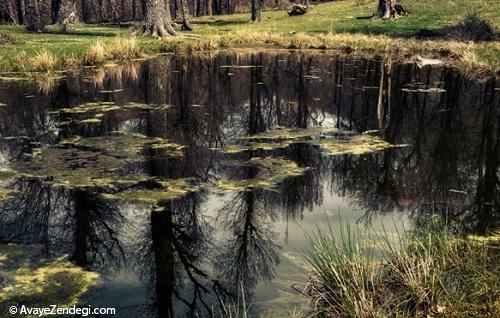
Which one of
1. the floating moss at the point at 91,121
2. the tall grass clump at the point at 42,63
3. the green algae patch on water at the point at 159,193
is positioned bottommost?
the green algae patch on water at the point at 159,193

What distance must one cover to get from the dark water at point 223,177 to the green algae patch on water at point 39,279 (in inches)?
5.6

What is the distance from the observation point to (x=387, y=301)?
385 cm

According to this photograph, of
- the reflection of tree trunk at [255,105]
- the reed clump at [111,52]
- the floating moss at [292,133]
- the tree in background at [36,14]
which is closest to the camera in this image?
the floating moss at [292,133]

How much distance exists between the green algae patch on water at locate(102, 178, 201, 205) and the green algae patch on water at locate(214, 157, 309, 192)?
43cm

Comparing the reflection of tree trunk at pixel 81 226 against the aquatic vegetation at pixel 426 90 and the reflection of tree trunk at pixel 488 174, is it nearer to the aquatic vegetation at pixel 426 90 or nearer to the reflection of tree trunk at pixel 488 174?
the reflection of tree trunk at pixel 488 174

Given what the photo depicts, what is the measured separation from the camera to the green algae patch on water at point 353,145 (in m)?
8.49

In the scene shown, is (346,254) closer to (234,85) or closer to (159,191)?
(159,191)

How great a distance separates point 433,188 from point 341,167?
1.44m

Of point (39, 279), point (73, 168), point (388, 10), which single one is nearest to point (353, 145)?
point (73, 168)

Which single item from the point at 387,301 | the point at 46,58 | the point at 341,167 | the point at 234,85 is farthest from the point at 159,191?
the point at 46,58

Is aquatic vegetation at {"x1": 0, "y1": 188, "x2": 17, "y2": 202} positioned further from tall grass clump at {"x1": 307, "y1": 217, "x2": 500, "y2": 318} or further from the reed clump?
the reed clump

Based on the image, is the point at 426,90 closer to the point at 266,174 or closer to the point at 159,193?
the point at 266,174

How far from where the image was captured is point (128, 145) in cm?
875

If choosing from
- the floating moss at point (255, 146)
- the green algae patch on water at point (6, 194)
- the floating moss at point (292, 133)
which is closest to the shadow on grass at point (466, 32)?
the floating moss at point (292, 133)
